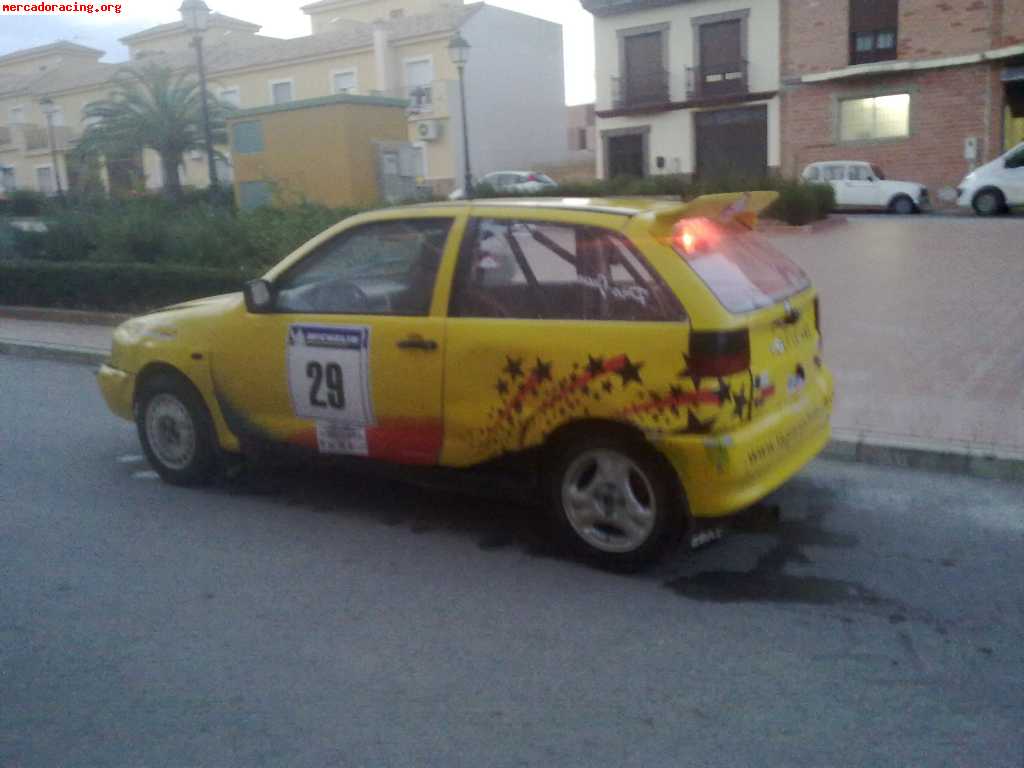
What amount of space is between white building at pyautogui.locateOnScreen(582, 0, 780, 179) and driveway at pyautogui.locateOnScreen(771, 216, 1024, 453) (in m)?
17.5

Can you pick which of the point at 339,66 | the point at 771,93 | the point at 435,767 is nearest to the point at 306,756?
the point at 435,767

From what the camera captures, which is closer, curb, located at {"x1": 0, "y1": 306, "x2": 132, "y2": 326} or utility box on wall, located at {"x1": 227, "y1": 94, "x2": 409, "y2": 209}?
curb, located at {"x1": 0, "y1": 306, "x2": 132, "y2": 326}

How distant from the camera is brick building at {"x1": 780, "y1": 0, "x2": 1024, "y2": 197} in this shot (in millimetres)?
29297

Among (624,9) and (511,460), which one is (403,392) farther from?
(624,9)

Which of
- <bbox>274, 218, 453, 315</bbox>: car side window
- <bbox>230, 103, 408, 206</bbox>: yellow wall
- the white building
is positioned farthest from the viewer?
the white building

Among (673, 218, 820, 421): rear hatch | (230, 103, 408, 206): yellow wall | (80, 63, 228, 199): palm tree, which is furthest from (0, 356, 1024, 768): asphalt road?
(80, 63, 228, 199): palm tree

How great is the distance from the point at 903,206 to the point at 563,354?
23874mm

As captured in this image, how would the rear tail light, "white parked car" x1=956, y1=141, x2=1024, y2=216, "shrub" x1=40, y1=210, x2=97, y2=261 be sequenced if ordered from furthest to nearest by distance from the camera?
"white parked car" x1=956, y1=141, x2=1024, y2=216
"shrub" x1=40, y1=210, x2=97, y2=261
the rear tail light

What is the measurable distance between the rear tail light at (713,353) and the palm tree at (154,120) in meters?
32.9

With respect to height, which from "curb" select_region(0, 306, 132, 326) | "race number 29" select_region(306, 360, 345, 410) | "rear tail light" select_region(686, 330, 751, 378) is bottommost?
"curb" select_region(0, 306, 132, 326)

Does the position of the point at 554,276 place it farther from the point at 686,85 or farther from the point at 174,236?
the point at 686,85

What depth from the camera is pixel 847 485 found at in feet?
19.7

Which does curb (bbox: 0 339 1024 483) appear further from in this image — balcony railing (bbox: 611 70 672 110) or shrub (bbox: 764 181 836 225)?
balcony railing (bbox: 611 70 672 110)

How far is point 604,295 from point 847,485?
2251 mm
